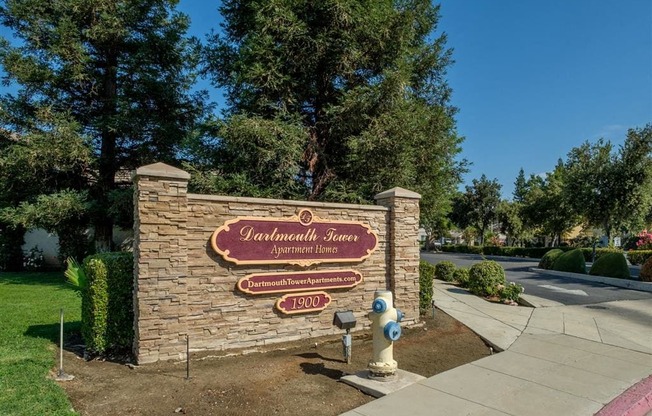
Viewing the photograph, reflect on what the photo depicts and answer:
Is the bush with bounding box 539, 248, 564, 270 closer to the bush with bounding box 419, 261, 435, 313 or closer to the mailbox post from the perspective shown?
the bush with bounding box 419, 261, 435, 313

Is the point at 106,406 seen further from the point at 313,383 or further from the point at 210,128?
the point at 210,128

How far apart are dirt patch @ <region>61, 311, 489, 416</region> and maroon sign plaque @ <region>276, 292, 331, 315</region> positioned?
22.2 inches

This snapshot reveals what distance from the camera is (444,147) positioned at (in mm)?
14734

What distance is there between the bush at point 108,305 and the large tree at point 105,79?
984 cm

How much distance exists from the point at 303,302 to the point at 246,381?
2111 mm

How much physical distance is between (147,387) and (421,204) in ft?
35.7

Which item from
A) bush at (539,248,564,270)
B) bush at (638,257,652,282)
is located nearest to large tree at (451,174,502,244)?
bush at (539,248,564,270)

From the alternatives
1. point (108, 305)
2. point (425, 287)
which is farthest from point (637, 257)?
point (108, 305)

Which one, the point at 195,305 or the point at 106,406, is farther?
the point at 195,305

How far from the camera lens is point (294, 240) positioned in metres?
7.15

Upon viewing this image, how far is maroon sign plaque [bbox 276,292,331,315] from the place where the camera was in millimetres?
7062

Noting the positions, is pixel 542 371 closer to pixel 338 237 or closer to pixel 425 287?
pixel 425 287

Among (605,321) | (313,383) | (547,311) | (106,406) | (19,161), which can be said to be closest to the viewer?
(106,406)

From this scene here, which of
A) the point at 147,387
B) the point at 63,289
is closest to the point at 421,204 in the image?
the point at 147,387
